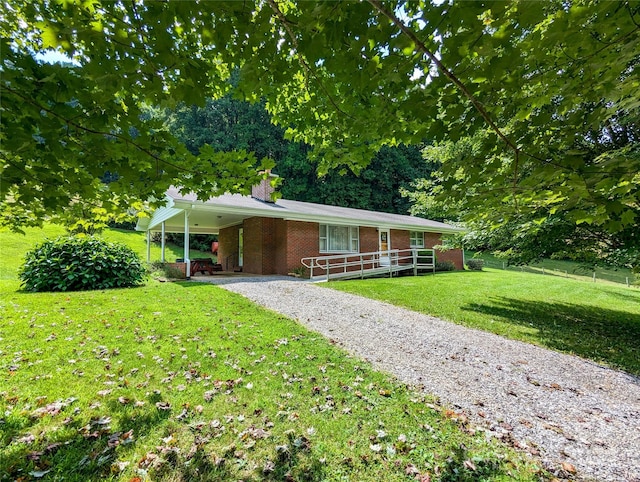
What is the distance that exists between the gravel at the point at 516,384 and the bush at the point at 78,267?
659cm

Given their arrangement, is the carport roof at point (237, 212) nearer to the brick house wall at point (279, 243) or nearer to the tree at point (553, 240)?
the brick house wall at point (279, 243)

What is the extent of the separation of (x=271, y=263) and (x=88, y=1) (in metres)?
13.7

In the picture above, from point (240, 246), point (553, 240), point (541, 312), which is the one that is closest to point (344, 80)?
point (553, 240)

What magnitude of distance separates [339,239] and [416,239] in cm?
703

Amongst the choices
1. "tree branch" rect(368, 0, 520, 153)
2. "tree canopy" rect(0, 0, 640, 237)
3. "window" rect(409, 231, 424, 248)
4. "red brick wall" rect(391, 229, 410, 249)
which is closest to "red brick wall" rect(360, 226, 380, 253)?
"red brick wall" rect(391, 229, 410, 249)

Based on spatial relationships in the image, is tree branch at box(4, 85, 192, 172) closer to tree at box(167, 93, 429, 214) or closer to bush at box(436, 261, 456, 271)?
bush at box(436, 261, 456, 271)

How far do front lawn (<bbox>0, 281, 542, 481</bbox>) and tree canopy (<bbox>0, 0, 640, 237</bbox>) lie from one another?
2.09 meters

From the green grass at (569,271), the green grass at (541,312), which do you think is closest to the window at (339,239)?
the green grass at (541,312)

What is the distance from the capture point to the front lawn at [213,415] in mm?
2598

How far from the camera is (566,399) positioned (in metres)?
4.01

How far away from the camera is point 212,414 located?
3.29 m

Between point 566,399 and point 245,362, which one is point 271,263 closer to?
point 245,362

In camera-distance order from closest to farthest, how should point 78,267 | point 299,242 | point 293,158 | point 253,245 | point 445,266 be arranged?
point 78,267 < point 299,242 < point 253,245 < point 445,266 < point 293,158

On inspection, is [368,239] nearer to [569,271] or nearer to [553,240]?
[553,240]
